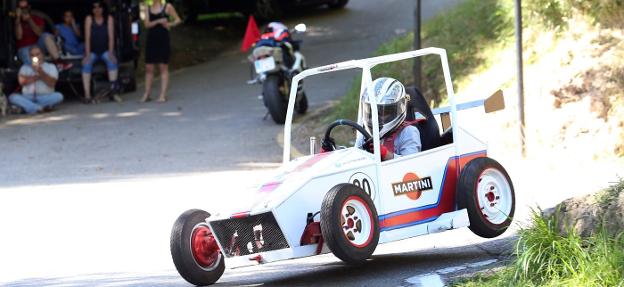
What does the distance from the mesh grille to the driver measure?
1.24 metres

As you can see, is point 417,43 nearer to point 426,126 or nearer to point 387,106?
point 426,126

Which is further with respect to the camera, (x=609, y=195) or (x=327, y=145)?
(x=327, y=145)

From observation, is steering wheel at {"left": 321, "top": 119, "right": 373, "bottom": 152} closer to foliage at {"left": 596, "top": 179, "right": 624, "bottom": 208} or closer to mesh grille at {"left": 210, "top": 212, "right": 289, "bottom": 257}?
mesh grille at {"left": 210, "top": 212, "right": 289, "bottom": 257}

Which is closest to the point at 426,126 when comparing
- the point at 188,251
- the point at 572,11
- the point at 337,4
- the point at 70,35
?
the point at 188,251

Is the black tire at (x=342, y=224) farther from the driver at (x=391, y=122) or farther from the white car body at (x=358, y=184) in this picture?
the driver at (x=391, y=122)

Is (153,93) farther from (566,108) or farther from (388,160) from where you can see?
(388,160)

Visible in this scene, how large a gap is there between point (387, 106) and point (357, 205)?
1.17m

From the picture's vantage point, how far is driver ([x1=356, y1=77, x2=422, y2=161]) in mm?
9242

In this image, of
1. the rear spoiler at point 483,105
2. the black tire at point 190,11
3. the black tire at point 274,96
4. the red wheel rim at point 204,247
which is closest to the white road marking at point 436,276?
the red wheel rim at point 204,247

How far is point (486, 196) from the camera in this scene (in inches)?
370

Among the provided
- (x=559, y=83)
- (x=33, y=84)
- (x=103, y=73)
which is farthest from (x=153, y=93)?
(x=559, y=83)

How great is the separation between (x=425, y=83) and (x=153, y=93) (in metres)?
6.25

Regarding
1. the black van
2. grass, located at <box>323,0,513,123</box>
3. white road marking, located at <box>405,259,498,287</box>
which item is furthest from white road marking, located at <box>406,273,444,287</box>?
the black van

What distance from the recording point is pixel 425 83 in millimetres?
17141
